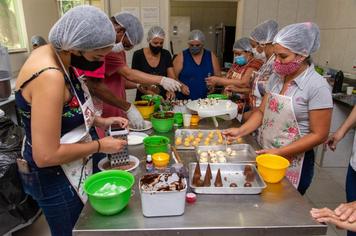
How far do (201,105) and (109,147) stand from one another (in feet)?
3.54

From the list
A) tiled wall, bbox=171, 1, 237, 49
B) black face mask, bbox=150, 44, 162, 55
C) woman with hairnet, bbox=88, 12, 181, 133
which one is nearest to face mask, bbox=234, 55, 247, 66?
black face mask, bbox=150, 44, 162, 55

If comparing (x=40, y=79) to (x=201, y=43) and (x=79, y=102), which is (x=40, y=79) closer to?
(x=79, y=102)

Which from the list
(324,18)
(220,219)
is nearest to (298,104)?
(220,219)

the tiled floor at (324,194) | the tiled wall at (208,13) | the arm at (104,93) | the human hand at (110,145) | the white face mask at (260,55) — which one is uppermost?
the tiled wall at (208,13)

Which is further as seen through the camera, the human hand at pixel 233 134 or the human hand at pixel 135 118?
the human hand at pixel 135 118

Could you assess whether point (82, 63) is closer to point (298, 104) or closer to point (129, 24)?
point (129, 24)

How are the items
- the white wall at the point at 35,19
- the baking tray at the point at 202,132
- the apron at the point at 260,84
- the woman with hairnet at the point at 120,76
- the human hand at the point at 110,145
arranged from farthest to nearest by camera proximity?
the white wall at the point at 35,19 → the apron at the point at 260,84 → the woman with hairnet at the point at 120,76 → the baking tray at the point at 202,132 → the human hand at the point at 110,145

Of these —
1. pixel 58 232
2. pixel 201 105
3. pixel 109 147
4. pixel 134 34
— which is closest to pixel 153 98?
pixel 201 105

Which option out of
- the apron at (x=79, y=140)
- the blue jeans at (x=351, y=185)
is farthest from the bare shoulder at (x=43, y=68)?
the blue jeans at (x=351, y=185)

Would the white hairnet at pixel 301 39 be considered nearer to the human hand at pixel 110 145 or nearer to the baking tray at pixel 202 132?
the baking tray at pixel 202 132

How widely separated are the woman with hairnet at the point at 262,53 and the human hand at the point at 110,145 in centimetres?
122

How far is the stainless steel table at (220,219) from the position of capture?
3.00 ft

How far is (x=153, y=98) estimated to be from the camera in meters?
2.29

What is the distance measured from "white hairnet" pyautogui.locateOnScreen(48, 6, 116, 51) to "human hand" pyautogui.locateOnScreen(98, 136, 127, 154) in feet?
1.30
